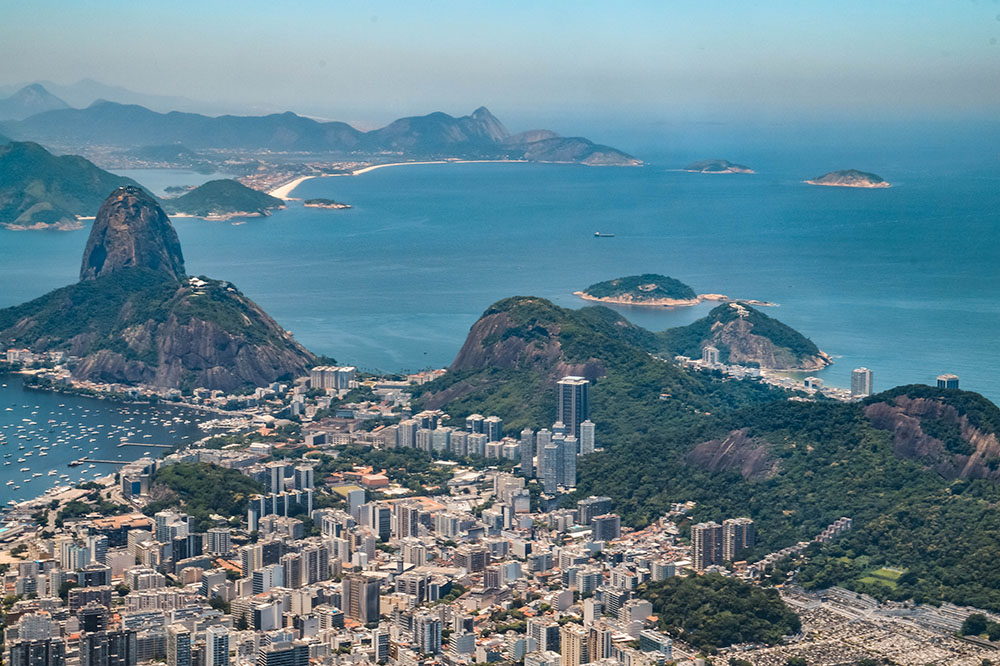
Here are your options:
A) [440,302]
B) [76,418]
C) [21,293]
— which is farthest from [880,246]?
[76,418]

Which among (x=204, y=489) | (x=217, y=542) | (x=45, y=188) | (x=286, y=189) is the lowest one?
(x=217, y=542)

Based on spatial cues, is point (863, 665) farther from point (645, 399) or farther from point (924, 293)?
point (924, 293)

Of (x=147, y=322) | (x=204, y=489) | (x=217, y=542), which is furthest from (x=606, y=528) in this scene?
(x=147, y=322)

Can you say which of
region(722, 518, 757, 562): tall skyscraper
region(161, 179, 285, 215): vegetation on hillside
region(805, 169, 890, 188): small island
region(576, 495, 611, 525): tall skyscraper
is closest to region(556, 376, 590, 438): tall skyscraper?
region(576, 495, 611, 525): tall skyscraper

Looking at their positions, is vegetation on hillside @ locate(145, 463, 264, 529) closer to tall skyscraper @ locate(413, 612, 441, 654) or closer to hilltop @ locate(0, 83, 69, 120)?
tall skyscraper @ locate(413, 612, 441, 654)

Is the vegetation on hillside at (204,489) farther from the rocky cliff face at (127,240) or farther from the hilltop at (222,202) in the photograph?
the hilltop at (222,202)

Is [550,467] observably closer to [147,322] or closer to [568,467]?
[568,467]

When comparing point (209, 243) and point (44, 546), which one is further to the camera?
point (209, 243)
